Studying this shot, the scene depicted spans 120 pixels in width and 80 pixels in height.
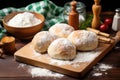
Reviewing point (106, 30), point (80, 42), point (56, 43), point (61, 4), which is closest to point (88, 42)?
point (80, 42)

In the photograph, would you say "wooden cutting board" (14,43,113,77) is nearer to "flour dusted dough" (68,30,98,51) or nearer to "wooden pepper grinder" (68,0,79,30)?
"flour dusted dough" (68,30,98,51)

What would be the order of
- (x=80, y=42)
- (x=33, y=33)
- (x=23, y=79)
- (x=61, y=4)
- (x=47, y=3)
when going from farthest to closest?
(x=61, y=4) → (x=47, y=3) → (x=33, y=33) → (x=80, y=42) → (x=23, y=79)

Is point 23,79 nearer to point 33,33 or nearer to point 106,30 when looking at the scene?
point 33,33

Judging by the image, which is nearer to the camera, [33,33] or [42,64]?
[42,64]

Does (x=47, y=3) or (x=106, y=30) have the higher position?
(x=47, y=3)

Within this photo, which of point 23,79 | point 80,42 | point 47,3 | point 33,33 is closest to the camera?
point 23,79

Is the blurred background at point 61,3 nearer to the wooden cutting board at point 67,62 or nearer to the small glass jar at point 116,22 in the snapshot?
the small glass jar at point 116,22

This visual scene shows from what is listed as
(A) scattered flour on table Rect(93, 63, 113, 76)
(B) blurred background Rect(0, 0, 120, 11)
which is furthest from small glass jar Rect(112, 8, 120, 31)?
(B) blurred background Rect(0, 0, 120, 11)

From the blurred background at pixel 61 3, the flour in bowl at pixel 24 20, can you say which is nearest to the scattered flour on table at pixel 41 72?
the flour in bowl at pixel 24 20
